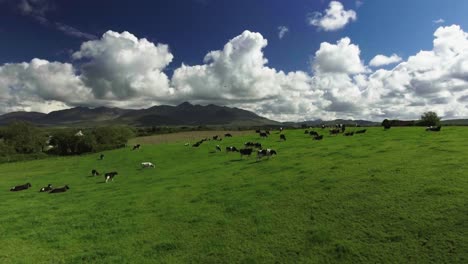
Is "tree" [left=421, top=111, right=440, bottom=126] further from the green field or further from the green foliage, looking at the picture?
the green foliage

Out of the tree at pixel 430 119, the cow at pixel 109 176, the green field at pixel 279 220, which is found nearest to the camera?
the green field at pixel 279 220

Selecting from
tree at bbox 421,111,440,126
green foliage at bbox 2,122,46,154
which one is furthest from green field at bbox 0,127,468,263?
green foliage at bbox 2,122,46,154

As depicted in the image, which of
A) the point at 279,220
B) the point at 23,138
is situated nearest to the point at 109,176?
the point at 279,220

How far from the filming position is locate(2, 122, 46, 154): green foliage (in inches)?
3957

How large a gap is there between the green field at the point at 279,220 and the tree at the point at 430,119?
51.7 m

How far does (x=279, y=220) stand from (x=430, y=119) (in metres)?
74.2

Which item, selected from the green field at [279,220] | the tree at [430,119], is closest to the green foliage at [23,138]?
the green field at [279,220]

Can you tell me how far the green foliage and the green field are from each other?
9008 cm

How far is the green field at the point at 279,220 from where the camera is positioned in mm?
12945

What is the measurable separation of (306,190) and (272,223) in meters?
5.25

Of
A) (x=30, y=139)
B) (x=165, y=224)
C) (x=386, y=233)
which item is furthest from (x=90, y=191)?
(x=30, y=139)

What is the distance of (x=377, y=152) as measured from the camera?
3045cm

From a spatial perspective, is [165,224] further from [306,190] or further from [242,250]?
[306,190]

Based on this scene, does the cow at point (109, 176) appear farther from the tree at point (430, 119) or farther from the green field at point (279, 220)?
the tree at point (430, 119)
